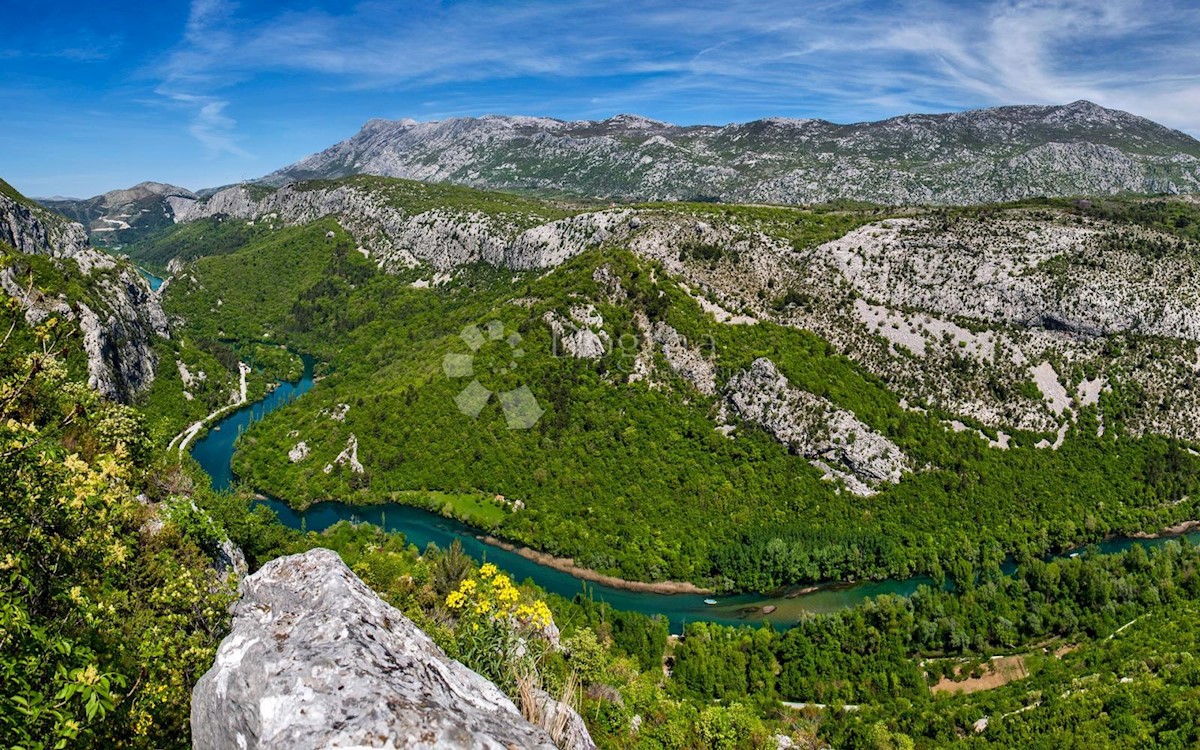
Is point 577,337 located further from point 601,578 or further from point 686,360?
point 601,578

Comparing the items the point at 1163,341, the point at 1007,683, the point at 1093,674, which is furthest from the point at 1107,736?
the point at 1163,341

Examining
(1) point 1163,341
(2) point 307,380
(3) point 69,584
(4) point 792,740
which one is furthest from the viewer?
(2) point 307,380

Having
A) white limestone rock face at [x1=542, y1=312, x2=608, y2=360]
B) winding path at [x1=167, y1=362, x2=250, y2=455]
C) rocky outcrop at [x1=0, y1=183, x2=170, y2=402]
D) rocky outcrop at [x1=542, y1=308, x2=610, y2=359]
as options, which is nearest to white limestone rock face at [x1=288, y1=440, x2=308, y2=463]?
winding path at [x1=167, y1=362, x2=250, y2=455]

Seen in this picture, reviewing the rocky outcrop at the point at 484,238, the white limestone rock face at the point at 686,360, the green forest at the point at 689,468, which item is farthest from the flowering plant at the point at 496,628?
the rocky outcrop at the point at 484,238

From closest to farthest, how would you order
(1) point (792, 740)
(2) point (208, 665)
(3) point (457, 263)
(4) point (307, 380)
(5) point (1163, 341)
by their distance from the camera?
(2) point (208, 665) → (1) point (792, 740) → (5) point (1163, 341) → (4) point (307, 380) → (3) point (457, 263)

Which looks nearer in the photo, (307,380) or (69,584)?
(69,584)

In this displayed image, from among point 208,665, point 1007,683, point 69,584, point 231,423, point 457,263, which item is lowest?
point 1007,683

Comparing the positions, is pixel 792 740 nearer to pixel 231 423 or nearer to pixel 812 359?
pixel 812 359
